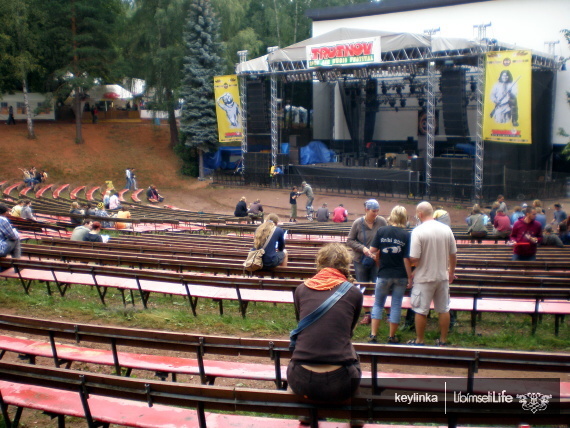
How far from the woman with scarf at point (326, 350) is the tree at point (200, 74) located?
32.4 metres

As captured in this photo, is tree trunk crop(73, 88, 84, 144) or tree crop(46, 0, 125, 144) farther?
tree trunk crop(73, 88, 84, 144)

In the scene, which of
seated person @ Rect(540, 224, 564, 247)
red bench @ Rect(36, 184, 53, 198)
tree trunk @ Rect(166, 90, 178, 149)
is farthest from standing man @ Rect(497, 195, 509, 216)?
tree trunk @ Rect(166, 90, 178, 149)

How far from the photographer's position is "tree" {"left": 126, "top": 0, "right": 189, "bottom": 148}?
1432 inches

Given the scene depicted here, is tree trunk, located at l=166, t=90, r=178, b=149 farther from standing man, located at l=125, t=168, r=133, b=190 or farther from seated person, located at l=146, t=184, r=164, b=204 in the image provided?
seated person, located at l=146, t=184, r=164, b=204

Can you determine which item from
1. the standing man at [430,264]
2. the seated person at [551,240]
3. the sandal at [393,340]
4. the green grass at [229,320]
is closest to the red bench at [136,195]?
the green grass at [229,320]

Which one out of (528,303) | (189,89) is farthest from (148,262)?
(189,89)

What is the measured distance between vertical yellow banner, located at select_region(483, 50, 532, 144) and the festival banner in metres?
5.13

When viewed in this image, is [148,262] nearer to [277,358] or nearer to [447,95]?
[277,358]

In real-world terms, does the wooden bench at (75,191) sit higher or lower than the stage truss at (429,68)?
lower

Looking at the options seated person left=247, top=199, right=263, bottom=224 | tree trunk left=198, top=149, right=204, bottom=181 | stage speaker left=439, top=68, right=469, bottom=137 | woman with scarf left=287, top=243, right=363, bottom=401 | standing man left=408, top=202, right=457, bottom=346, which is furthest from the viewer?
tree trunk left=198, top=149, right=204, bottom=181

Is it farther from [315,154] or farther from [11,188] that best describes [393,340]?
[315,154]

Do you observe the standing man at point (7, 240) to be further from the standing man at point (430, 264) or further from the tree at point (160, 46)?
the tree at point (160, 46)

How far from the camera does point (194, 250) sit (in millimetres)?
10109

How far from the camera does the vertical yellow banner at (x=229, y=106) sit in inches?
1296
